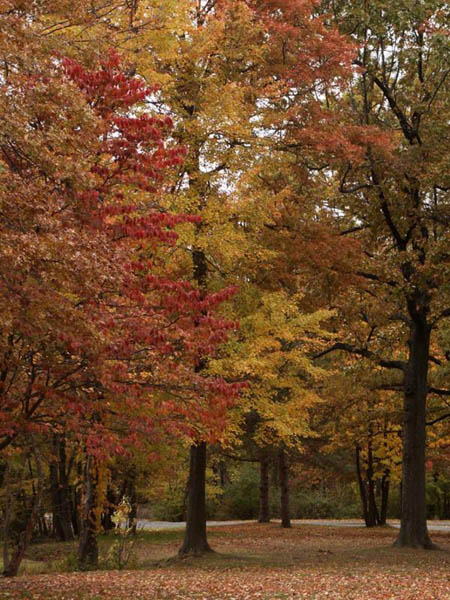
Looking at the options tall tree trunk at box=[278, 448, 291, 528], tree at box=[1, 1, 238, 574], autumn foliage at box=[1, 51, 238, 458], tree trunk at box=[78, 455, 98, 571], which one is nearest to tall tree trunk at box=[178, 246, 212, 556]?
tree trunk at box=[78, 455, 98, 571]

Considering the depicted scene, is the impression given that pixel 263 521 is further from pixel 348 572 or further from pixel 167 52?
pixel 167 52

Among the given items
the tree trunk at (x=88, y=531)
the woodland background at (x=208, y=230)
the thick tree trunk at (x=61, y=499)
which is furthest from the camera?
the thick tree trunk at (x=61, y=499)

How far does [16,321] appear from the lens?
6.81 m

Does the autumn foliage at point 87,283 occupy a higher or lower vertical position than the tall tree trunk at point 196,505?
higher

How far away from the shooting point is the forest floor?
9797 millimetres

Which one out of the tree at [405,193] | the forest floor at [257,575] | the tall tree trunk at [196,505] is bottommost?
the forest floor at [257,575]

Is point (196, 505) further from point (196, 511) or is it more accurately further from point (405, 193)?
point (405, 193)

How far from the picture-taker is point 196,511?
16562 mm

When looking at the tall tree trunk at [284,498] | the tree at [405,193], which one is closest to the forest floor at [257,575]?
the tree at [405,193]

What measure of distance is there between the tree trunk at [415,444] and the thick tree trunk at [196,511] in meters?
5.09

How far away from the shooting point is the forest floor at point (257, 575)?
386 inches

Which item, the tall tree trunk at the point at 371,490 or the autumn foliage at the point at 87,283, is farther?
the tall tree trunk at the point at 371,490

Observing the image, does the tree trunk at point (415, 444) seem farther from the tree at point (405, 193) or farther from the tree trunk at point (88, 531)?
the tree trunk at point (88, 531)

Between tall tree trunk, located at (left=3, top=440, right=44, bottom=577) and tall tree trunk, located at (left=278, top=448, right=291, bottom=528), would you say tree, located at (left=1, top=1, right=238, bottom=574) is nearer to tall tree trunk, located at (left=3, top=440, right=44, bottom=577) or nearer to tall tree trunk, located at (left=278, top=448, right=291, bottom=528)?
tall tree trunk, located at (left=3, top=440, right=44, bottom=577)
